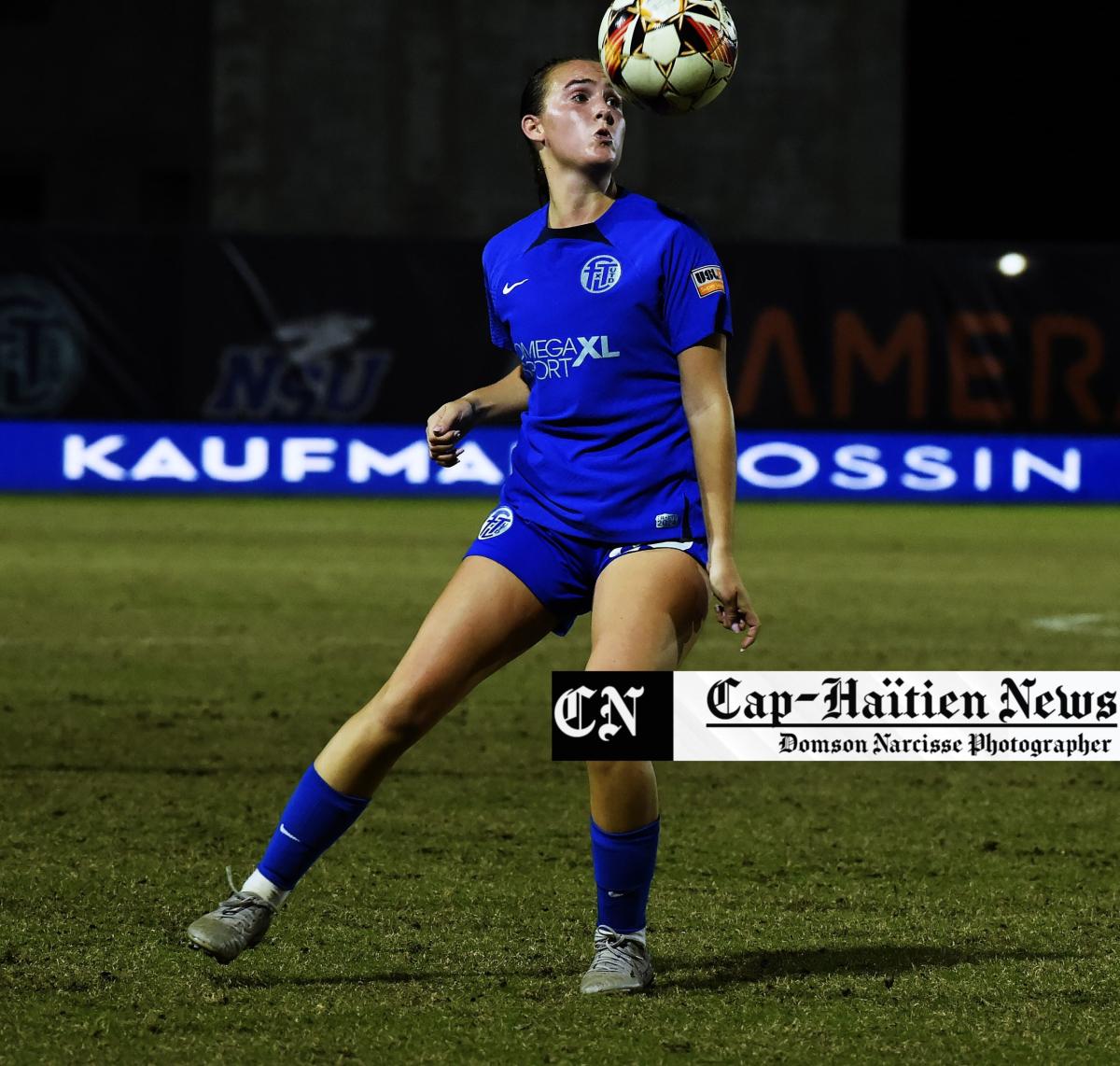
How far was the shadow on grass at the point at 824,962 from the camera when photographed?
4.85m

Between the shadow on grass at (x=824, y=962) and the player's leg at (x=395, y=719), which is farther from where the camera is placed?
the shadow on grass at (x=824, y=962)

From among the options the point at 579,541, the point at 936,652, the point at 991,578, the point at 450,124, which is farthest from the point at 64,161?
the point at 579,541

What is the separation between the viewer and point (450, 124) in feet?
94.9

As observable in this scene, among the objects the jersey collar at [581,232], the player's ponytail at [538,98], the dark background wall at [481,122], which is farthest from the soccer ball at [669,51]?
the dark background wall at [481,122]

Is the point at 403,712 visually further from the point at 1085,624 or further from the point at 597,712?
the point at 1085,624

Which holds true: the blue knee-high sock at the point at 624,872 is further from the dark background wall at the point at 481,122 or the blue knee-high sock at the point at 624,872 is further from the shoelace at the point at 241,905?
the dark background wall at the point at 481,122

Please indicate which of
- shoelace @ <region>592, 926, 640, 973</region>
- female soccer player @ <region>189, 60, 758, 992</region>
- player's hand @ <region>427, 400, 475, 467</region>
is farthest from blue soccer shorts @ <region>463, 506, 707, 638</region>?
shoelace @ <region>592, 926, 640, 973</region>

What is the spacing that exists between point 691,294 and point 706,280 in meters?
0.04

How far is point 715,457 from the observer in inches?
177

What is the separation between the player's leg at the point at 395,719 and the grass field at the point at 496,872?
6.9 inches

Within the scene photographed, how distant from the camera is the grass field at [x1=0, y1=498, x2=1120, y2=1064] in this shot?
443 centimetres

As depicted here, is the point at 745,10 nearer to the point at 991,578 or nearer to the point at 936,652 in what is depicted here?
the point at 991,578

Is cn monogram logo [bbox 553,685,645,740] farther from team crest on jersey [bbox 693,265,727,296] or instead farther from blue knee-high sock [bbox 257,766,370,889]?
team crest on jersey [bbox 693,265,727,296]

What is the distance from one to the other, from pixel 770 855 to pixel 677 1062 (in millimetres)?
2190
